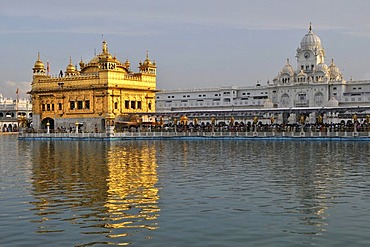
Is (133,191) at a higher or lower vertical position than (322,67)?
lower

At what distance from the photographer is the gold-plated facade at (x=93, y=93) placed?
6391cm

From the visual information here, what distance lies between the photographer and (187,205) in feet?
49.9

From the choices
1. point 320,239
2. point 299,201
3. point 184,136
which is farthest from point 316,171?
point 184,136

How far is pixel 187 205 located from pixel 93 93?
5108cm

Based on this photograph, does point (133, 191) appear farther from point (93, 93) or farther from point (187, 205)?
point (93, 93)

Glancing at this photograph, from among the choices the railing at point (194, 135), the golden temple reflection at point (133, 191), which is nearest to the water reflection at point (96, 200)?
the golden temple reflection at point (133, 191)

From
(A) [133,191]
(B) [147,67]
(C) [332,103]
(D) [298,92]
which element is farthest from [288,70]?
(A) [133,191]

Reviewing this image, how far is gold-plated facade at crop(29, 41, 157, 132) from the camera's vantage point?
63.9 metres

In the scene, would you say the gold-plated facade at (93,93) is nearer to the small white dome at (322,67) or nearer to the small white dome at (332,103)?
the small white dome at (332,103)

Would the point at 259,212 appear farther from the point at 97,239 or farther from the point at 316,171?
the point at 316,171

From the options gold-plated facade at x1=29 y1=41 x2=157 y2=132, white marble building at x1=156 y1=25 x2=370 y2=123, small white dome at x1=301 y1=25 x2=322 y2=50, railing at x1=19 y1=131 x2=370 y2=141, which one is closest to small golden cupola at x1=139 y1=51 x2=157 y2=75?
gold-plated facade at x1=29 y1=41 x2=157 y2=132

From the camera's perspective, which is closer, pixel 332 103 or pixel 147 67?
pixel 147 67

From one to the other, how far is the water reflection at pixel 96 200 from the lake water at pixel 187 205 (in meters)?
0.03

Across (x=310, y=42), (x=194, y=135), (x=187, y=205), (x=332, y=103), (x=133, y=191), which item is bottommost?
(x=187, y=205)
